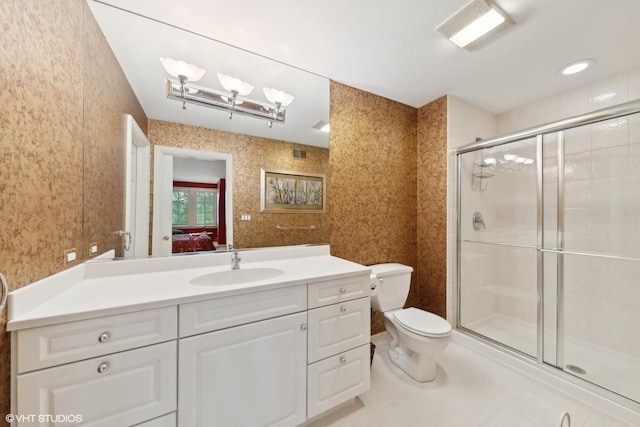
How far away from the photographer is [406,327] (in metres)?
1.65

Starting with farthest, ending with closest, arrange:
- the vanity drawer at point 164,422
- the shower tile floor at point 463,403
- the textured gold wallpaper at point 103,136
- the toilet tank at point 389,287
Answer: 1. the toilet tank at point 389,287
2. the shower tile floor at point 463,403
3. the textured gold wallpaper at point 103,136
4. the vanity drawer at point 164,422

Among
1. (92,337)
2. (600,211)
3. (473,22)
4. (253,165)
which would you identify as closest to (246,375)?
(92,337)

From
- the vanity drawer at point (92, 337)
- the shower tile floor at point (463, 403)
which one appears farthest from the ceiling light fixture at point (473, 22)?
the shower tile floor at point (463, 403)

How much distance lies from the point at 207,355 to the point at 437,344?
1408mm

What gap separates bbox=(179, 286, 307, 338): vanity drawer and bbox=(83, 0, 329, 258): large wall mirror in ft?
1.94

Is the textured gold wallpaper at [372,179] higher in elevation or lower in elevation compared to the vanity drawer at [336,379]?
higher

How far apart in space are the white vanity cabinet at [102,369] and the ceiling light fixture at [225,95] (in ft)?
4.01

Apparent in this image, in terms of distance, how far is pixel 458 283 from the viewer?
222cm

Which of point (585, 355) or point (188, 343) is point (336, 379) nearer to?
point (188, 343)

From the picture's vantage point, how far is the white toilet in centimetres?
157

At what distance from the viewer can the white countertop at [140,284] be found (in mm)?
773

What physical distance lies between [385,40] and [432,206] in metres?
1.48

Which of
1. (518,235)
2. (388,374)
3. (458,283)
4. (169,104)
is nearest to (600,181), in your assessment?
(518,235)

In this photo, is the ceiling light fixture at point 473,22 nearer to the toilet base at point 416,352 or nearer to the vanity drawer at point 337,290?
the vanity drawer at point 337,290
